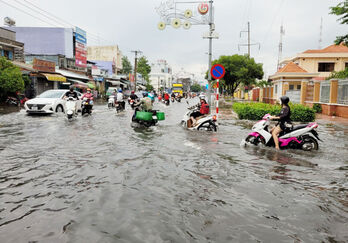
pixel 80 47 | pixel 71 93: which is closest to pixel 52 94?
pixel 71 93

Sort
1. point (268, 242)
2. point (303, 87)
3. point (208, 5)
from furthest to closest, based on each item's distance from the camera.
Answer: point (303, 87)
point (208, 5)
point (268, 242)

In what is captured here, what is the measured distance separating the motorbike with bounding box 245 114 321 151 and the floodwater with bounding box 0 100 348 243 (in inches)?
11.5

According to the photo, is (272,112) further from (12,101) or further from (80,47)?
(80,47)

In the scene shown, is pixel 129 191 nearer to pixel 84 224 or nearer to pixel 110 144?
pixel 84 224

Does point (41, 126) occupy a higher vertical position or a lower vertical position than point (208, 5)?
lower

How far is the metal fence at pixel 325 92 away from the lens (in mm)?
20812

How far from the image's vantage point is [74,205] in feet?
12.8

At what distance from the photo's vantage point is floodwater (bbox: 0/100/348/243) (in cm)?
324

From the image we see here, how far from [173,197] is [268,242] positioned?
159cm

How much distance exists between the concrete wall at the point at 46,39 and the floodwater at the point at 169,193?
35.7 m

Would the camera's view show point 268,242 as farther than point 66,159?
No

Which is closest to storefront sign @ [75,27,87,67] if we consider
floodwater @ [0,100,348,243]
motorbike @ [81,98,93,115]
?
motorbike @ [81,98,93,115]

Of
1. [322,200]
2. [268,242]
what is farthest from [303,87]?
[268,242]

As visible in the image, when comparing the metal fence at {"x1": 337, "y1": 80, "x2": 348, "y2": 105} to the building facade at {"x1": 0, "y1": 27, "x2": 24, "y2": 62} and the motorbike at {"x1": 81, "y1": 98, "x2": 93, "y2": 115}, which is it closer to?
the motorbike at {"x1": 81, "y1": 98, "x2": 93, "y2": 115}
